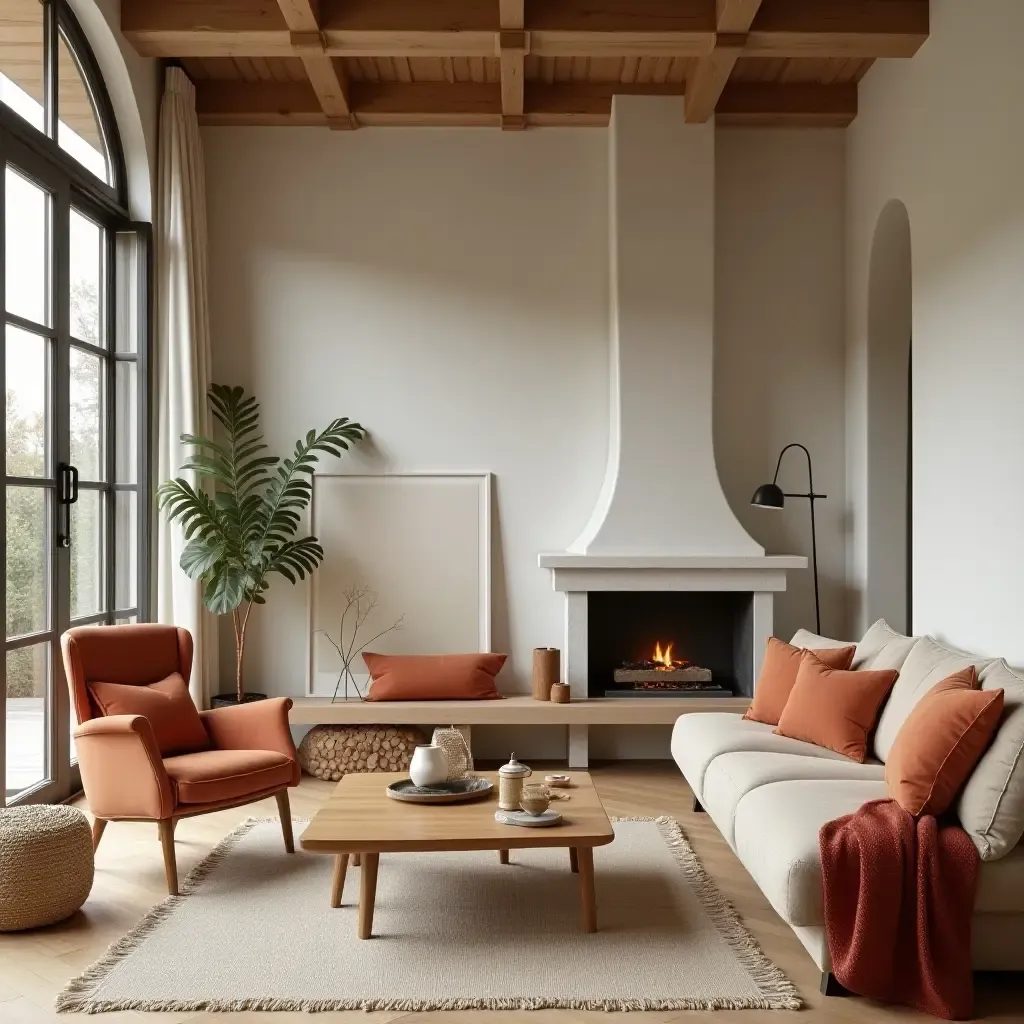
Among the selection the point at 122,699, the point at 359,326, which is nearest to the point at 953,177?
the point at 359,326

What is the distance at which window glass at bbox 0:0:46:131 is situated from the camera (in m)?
4.13

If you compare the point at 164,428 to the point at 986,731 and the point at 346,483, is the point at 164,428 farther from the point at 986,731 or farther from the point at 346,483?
the point at 986,731

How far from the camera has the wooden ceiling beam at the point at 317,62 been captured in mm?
4551

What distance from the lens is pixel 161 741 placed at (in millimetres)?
4070

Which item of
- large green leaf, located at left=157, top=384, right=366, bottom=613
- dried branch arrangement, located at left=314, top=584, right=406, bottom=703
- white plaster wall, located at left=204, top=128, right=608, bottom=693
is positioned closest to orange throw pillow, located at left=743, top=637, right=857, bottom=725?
white plaster wall, located at left=204, top=128, right=608, bottom=693

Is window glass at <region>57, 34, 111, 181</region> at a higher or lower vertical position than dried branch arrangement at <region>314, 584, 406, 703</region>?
higher

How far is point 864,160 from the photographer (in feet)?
18.7

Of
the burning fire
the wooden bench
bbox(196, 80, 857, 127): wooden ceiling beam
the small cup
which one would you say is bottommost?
the wooden bench

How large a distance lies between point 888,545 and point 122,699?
379cm

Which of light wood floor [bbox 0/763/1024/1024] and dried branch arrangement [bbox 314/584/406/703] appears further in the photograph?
dried branch arrangement [bbox 314/584/406/703]

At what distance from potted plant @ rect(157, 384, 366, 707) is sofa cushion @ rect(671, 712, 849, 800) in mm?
2141

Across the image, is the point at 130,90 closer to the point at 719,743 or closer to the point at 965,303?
the point at 965,303

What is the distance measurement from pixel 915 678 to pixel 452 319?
3157 millimetres

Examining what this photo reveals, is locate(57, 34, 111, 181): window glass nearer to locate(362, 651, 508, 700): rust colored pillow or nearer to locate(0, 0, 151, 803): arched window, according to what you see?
locate(0, 0, 151, 803): arched window
